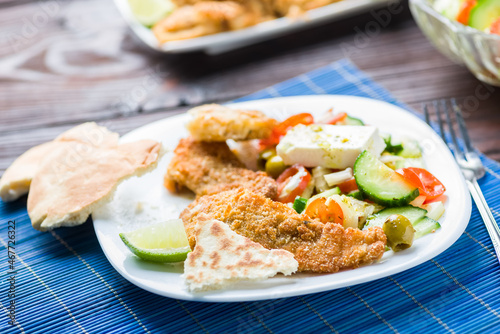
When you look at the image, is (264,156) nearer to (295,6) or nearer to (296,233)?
(296,233)

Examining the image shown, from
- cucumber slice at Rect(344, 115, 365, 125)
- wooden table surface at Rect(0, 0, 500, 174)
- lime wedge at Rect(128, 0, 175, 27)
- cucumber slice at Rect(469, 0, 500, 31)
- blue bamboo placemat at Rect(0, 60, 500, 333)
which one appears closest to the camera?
blue bamboo placemat at Rect(0, 60, 500, 333)

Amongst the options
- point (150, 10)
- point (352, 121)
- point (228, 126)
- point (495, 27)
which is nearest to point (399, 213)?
point (352, 121)

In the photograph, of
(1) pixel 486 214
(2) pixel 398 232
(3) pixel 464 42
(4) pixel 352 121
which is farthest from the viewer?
(3) pixel 464 42

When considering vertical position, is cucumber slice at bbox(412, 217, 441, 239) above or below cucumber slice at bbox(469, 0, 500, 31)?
below

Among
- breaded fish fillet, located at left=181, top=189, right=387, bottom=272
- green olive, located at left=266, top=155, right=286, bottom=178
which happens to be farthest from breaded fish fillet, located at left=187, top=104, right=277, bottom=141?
breaded fish fillet, located at left=181, top=189, right=387, bottom=272

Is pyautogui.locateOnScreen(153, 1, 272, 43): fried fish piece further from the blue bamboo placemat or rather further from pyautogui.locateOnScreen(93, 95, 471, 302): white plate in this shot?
the blue bamboo placemat

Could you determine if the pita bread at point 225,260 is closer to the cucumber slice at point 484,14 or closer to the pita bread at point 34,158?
the pita bread at point 34,158

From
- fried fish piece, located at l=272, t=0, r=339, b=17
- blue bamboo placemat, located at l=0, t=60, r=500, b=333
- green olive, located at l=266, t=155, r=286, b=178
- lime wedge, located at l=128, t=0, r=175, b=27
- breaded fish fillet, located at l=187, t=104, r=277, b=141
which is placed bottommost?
blue bamboo placemat, located at l=0, t=60, r=500, b=333

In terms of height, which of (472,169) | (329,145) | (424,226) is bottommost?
(472,169)
